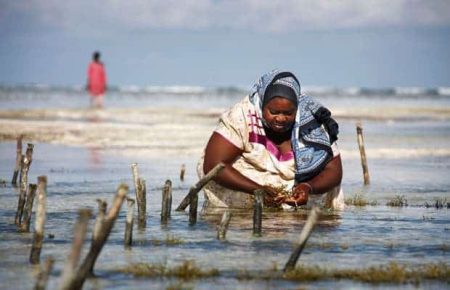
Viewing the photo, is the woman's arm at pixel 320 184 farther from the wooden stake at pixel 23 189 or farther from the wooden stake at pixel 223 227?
the wooden stake at pixel 23 189

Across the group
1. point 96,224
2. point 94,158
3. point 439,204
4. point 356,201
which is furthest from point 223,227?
point 94,158

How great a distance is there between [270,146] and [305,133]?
0.40 m

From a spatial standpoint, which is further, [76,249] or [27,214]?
[27,214]

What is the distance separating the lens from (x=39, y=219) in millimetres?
8266

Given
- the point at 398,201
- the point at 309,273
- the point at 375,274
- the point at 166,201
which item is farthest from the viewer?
the point at 398,201

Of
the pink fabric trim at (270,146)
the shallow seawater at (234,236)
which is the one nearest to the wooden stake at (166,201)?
the shallow seawater at (234,236)

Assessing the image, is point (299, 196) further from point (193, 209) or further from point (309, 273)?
point (309, 273)

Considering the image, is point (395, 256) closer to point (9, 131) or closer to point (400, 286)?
point (400, 286)

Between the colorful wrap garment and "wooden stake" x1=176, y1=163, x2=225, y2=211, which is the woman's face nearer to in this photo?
the colorful wrap garment

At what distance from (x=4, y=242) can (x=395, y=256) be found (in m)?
3.40

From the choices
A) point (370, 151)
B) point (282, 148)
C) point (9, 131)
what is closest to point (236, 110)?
point (282, 148)

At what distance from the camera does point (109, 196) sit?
569 inches

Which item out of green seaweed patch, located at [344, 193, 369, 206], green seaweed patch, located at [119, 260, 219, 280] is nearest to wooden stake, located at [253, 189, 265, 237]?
green seaweed patch, located at [119, 260, 219, 280]

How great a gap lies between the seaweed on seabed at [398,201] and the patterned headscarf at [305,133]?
1913 mm
